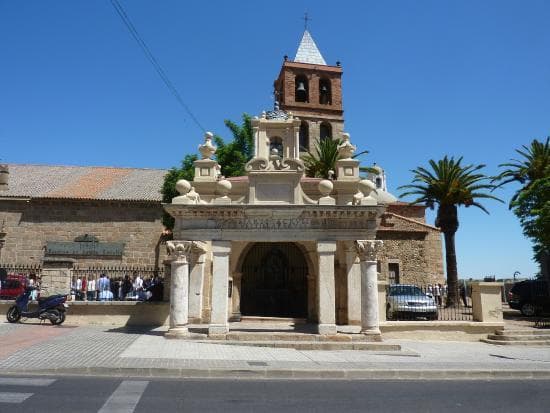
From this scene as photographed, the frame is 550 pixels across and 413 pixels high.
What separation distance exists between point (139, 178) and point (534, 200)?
1042 inches

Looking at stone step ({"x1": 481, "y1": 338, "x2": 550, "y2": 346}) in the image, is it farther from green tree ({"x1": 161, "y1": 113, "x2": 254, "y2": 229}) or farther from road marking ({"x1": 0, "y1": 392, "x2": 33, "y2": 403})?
green tree ({"x1": 161, "y1": 113, "x2": 254, "y2": 229})

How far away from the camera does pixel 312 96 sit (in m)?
39.4

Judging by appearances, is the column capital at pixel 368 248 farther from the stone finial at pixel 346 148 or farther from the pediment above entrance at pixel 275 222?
the stone finial at pixel 346 148

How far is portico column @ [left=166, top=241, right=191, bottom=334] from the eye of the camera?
12.7 m

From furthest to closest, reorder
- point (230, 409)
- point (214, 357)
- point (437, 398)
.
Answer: point (214, 357)
point (437, 398)
point (230, 409)

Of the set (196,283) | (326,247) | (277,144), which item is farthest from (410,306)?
(196,283)

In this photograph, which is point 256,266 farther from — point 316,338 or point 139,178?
point 139,178

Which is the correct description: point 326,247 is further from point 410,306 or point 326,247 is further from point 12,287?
point 12,287

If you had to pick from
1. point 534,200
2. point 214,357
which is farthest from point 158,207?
point 534,200

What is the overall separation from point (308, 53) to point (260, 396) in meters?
39.5

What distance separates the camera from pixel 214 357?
9.81m

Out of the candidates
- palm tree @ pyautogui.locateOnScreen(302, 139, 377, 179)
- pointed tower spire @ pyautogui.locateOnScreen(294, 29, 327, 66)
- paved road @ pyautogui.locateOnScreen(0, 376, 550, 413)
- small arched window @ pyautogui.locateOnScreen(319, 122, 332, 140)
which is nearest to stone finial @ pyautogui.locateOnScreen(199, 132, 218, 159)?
paved road @ pyautogui.locateOnScreen(0, 376, 550, 413)

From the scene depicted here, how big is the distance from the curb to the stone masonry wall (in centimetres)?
2057

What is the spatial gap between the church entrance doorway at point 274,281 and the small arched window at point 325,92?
26294 mm
